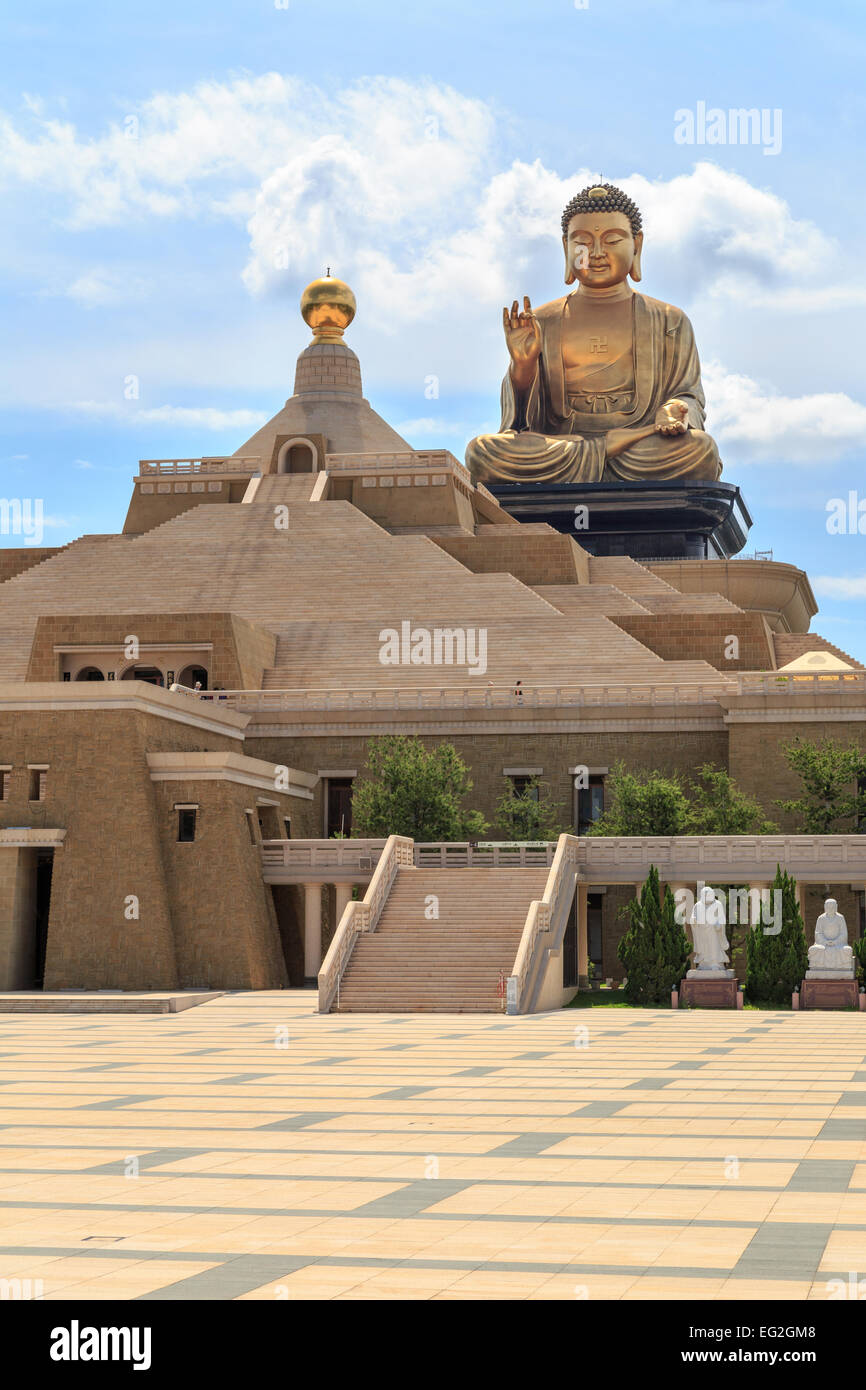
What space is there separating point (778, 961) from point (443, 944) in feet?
20.8

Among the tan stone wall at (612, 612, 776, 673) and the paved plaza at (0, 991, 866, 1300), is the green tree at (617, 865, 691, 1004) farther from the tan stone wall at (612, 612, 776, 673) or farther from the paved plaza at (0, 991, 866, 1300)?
the tan stone wall at (612, 612, 776, 673)

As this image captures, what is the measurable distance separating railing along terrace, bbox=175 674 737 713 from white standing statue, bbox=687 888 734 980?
1172 cm

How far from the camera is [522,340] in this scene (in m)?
71.6

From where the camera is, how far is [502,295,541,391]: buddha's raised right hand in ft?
235

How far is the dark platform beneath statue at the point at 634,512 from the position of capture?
2694 inches

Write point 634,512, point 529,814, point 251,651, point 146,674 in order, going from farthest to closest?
1. point 634,512
2. point 146,674
3. point 251,651
4. point 529,814

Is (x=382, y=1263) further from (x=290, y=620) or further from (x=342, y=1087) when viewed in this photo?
(x=290, y=620)

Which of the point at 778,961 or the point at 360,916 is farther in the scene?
the point at 360,916

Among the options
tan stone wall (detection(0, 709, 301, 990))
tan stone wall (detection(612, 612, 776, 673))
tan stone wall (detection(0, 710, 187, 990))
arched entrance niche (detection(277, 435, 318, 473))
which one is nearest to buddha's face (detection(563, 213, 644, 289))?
arched entrance niche (detection(277, 435, 318, 473))

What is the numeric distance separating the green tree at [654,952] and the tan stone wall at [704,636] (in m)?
18.0

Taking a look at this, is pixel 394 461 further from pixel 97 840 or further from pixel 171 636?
pixel 97 840

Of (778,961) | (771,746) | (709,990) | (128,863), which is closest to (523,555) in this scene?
(771,746)

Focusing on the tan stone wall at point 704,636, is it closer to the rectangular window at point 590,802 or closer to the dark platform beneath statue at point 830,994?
the rectangular window at point 590,802

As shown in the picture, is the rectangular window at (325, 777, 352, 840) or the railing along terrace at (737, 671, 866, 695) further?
the rectangular window at (325, 777, 352, 840)
